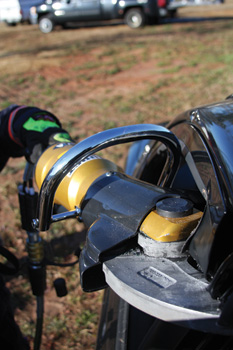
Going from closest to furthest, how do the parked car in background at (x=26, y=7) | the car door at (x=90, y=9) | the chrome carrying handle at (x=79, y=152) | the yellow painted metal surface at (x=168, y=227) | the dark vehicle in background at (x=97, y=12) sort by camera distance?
the yellow painted metal surface at (x=168, y=227)
the chrome carrying handle at (x=79, y=152)
the dark vehicle in background at (x=97, y=12)
the car door at (x=90, y=9)
the parked car in background at (x=26, y=7)

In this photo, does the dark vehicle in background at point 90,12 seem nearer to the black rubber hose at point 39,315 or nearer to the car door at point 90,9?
the car door at point 90,9

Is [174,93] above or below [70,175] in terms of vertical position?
below

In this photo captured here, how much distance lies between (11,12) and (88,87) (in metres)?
11.5

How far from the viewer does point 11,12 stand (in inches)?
674

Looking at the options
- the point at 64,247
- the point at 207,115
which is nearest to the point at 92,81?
the point at 64,247

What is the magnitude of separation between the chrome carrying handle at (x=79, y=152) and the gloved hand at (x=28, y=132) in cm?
33

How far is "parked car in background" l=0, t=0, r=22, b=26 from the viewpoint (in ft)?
56.1

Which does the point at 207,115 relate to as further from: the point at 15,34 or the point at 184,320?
the point at 15,34

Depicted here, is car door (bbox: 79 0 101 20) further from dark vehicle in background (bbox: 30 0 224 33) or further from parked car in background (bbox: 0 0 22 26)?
parked car in background (bbox: 0 0 22 26)

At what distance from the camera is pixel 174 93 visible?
694 cm

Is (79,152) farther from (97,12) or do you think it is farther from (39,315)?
(97,12)

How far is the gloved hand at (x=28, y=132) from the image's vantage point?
4.83 ft

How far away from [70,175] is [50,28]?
561 inches

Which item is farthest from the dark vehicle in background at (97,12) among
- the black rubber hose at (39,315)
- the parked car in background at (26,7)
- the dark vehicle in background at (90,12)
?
the black rubber hose at (39,315)
